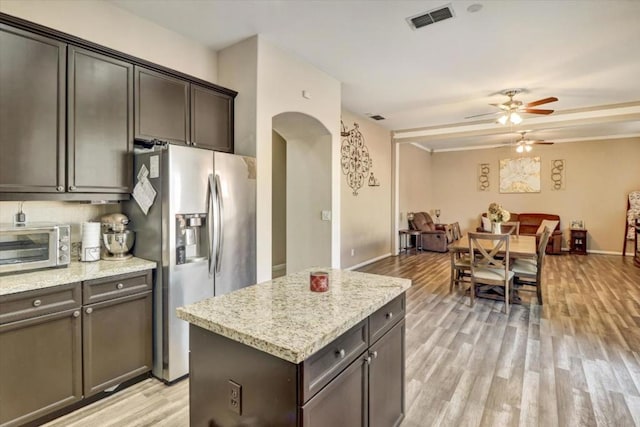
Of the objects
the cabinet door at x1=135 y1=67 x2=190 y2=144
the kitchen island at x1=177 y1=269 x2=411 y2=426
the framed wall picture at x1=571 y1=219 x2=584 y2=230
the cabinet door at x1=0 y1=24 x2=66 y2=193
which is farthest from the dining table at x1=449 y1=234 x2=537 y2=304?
the framed wall picture at x1=571 y1=219 x2=584 y2=230

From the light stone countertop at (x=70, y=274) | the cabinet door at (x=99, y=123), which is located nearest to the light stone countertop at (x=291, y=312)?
the light stone countertop at (x=70, y=274)

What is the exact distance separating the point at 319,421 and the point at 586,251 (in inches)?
390

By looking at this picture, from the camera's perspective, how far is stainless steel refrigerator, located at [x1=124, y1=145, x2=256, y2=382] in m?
2.50

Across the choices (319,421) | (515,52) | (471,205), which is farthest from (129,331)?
(471,205)

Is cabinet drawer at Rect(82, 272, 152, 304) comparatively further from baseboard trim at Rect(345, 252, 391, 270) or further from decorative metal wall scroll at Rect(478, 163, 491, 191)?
decorative metal wall scroll at Rect(478, 163, 491, 191)

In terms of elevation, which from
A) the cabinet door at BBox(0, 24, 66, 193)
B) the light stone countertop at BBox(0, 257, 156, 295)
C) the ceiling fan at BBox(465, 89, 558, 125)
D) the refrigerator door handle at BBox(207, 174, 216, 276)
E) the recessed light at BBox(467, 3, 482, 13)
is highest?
the recessed light at BBox(467, 3, 482, 13)

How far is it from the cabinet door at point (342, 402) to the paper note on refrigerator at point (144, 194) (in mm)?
1965

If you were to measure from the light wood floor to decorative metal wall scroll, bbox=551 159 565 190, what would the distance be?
187 inches

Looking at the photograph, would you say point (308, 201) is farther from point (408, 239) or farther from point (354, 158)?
point (408, 239)

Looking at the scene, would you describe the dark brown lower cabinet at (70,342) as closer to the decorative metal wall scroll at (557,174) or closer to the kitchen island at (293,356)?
the kitchen island at (293,356)

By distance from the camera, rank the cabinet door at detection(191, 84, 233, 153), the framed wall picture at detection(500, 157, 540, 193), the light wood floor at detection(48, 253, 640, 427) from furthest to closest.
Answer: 1. the framed wall picture at detection(500, 157, 540, 193)
2. the cabinet door at detection(191, 84, 233, 153)
3. the light wood floor at detection(48, 253, 640, 427)

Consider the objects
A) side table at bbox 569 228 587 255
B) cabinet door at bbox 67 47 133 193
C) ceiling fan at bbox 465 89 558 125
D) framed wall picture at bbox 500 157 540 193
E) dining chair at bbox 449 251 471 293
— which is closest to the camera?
cabinet door at bbox 67 47 133 193

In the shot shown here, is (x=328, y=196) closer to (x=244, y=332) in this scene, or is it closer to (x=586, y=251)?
(x=244, y=332)

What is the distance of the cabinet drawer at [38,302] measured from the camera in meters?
1.88
